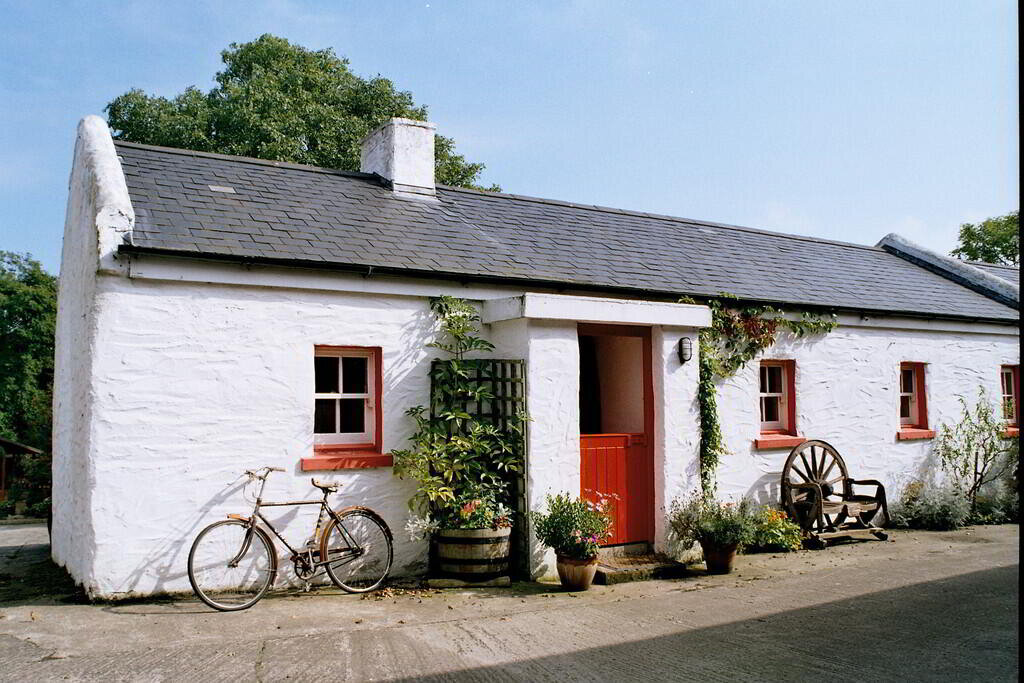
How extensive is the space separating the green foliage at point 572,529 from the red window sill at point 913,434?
705cm

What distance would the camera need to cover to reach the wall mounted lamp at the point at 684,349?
10055 millimetres

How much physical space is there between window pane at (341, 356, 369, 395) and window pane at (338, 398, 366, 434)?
126 millimetres

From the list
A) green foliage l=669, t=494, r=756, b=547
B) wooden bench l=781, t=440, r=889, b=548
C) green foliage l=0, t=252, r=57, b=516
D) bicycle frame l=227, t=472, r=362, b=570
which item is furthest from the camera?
green foliage l=0, t=252, r=57, b=516

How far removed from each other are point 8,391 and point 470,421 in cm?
2202

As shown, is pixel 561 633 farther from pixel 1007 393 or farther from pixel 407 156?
pixel 1007 393

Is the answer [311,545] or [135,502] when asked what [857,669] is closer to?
[311,545]

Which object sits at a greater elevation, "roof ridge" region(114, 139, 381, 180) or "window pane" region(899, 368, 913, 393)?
"roof ridge" region(114, 139, 381, 180)

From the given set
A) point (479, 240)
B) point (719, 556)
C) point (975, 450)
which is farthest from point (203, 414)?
point (975, 450)

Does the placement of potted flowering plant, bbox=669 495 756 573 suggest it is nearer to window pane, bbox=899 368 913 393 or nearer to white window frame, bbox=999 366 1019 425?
window pane, bbox=899 368 913 393

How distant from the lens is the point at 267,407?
8.45 meters

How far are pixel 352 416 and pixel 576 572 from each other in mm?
3042

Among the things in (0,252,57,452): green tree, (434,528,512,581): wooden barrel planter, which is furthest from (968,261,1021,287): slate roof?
(0,252,57,452): green tree

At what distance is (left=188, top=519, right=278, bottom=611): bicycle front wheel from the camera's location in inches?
306

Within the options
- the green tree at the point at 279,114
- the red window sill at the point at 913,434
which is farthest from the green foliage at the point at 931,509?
the green tree at the point at 279,114
